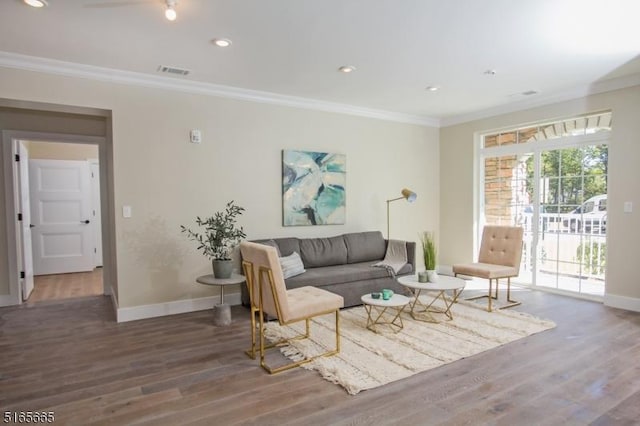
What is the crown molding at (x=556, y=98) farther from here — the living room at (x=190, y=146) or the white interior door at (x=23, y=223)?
the white interior door at (x=23, y=223)

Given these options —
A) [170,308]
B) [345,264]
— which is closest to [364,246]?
[345,264]

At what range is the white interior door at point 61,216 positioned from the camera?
6480 millimetres

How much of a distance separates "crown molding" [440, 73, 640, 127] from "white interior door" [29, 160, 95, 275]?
260 inches

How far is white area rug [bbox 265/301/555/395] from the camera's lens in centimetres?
271

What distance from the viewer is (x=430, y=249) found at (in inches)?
169

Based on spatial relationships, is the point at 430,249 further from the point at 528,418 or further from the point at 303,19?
the point at 303,19

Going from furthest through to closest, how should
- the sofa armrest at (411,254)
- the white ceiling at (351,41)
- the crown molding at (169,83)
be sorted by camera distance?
the sofa armrest at (411,254)
the crown molding at (169,83)
the white ceiling at (351,41)

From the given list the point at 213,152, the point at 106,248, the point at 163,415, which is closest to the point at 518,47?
the point at 213,152

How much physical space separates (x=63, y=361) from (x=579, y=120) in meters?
6.13

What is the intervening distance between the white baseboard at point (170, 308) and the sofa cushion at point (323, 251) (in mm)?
974

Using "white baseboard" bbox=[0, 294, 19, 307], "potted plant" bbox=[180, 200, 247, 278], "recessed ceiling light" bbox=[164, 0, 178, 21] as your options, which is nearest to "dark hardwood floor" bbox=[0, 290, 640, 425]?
"potted plant" bbox=[180, 200, 247, 278]

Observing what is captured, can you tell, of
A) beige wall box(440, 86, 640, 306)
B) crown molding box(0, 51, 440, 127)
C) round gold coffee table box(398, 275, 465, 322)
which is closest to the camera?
crown molding box(0, 51, 440, 127)

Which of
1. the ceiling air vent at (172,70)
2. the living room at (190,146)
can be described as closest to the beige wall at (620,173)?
the living room at (190,146)

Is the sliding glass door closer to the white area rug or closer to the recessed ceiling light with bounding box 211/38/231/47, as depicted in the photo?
the white area rug
